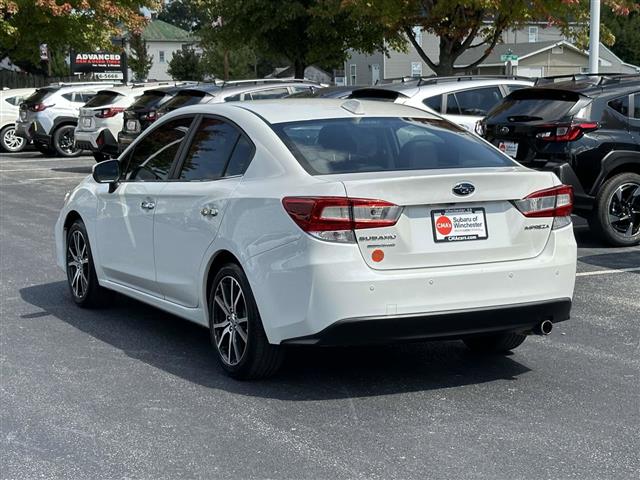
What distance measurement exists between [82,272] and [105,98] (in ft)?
51.3

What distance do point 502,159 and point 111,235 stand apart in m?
2.89

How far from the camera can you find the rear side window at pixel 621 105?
37.0 ft

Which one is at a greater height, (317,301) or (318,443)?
(317,301)

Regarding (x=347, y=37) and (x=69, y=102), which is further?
(x=347, y=37)

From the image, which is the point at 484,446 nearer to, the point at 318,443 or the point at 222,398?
the point at 318,443

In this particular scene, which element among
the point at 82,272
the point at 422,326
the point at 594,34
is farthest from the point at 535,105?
the point at 594,34

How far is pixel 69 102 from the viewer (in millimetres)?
26562

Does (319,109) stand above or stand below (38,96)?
above

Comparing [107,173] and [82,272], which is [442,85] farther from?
[107,173]

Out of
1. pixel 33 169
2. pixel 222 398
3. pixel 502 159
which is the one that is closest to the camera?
pixel 222 398

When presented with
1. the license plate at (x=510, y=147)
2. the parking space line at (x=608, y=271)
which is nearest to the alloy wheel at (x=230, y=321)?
the parking space line at (x=608, y=271)

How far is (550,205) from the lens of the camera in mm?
6148

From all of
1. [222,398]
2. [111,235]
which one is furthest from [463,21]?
[222,398]

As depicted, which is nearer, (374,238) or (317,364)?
(374,238)
